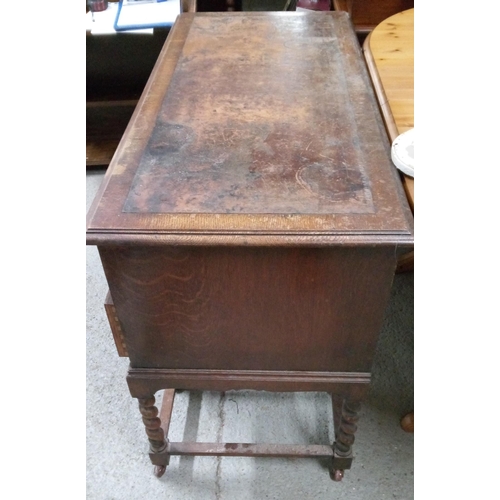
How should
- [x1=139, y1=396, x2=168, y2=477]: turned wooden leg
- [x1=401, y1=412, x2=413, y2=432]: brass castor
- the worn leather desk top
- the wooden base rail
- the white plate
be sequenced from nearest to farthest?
the worn leather desk top
the white plate
[x1=139, y1=396, x2=168, y2=477]: turned wooden leg
the wooden base rail
[x1=401, y1=412, x2=413, y2=432]: brass castor

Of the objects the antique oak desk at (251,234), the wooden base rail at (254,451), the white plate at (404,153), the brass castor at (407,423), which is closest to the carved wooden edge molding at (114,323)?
the antique oak desk at (251,234)

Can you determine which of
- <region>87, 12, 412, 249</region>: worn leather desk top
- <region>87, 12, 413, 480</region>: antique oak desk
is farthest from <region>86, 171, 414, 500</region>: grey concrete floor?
<region>87, 12, 412, 249</region>: worn leather desk top

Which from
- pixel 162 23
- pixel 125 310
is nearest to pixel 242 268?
pixel 125 310

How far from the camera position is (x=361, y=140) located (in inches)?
33.6

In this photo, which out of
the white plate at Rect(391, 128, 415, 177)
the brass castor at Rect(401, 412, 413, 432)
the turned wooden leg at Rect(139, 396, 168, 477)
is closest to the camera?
the white plate at Rect(391, 128, 415, 177)

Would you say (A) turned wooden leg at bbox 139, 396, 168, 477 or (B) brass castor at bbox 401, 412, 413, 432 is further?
(B) brass castor at bbox 401, 412, 413, 432

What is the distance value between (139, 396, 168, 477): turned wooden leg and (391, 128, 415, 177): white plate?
2.08 ft

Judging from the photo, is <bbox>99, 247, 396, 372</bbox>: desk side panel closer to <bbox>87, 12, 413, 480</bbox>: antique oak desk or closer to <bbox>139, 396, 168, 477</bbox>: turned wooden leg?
<bbox>87, 12, 413, 480</bbox>: antique oak desk

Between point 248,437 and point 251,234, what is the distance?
78 centimetres

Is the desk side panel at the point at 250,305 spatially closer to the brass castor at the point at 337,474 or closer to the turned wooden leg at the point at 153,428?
the turned wooden leg at the point at 153,428

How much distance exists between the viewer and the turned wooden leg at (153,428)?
95 centimetres

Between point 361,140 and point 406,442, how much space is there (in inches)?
32.3

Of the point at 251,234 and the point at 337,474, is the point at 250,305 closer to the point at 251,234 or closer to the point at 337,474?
the point at 251,234

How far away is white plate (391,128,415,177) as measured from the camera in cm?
80
